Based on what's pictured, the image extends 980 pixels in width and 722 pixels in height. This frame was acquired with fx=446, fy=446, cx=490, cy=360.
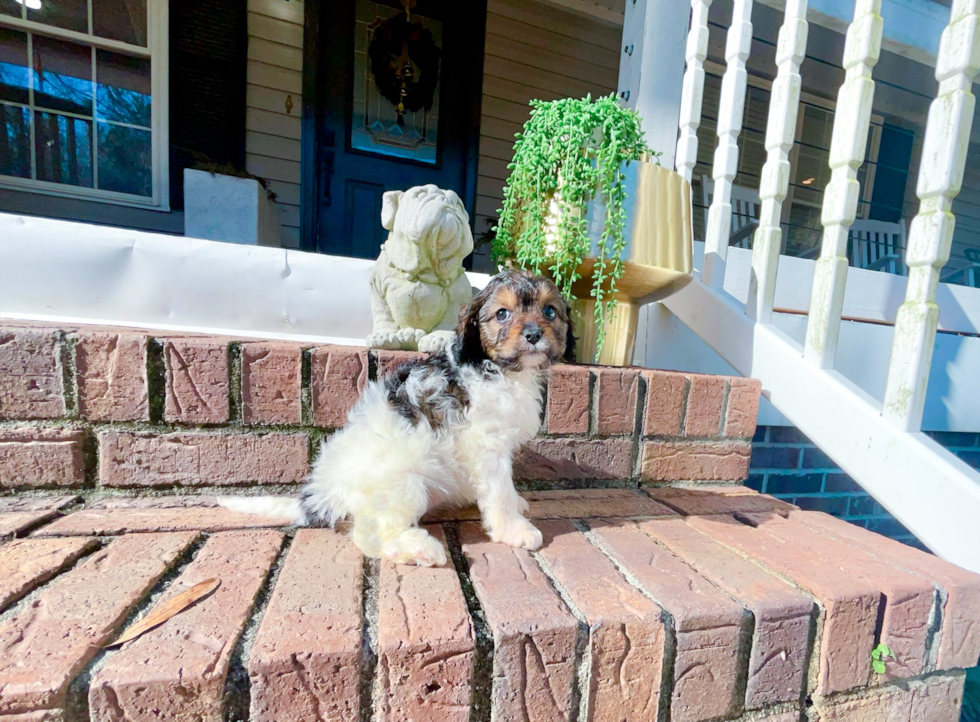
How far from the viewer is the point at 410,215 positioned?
4.80 ft

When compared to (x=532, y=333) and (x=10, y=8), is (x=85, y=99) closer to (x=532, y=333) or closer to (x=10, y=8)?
(x=10, y=8)

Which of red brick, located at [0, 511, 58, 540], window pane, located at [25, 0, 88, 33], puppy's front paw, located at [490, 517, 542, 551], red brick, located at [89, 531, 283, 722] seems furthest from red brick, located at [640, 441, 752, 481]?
window pane, located at [25, 0, 88, 33]

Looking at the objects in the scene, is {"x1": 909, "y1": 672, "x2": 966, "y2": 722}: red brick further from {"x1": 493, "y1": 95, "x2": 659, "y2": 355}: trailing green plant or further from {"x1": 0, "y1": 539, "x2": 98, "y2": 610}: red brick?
{"x1": 0, "y1": 539, "x2": 98, "y2": 610}: red brick

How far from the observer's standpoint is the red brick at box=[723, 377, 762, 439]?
1.65 metres

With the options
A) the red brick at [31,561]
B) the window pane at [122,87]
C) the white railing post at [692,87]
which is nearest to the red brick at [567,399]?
the white railing post at [692,87]

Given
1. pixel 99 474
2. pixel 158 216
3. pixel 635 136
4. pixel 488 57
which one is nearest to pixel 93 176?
pixel 158 216

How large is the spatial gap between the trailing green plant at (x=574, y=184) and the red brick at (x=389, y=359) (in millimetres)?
571

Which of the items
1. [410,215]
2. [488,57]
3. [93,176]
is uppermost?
[488,57]

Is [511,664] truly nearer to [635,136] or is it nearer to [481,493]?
[481,493]

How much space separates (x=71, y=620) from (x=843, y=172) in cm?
239

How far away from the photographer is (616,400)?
1.52 meters

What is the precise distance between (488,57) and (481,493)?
17.4ft

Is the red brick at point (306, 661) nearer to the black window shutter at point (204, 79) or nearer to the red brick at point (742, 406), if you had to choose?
the red brick at point (742, 406)

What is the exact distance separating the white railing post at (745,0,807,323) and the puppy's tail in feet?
6.07
